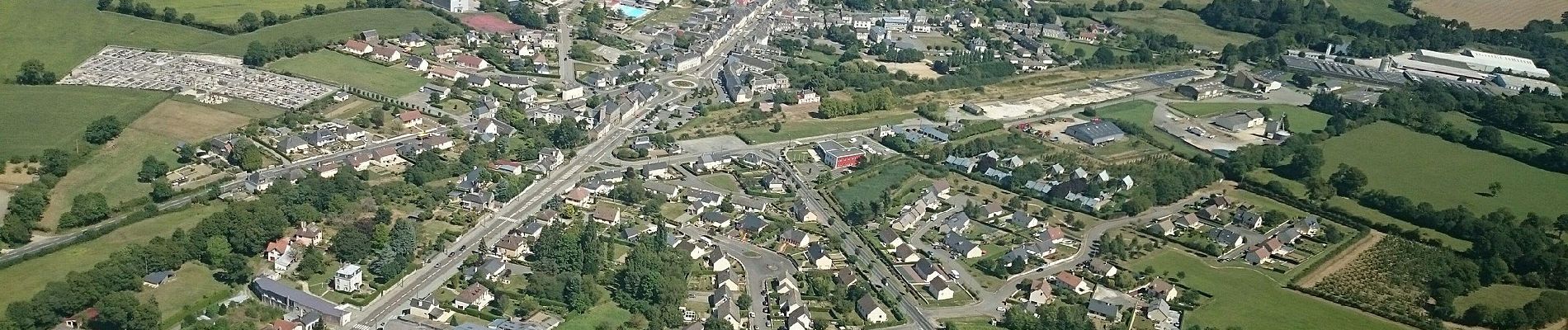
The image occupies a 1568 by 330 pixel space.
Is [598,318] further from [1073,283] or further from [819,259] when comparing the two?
[1073,283]

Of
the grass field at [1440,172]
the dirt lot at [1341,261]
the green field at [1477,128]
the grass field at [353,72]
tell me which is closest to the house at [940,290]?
the dirt lot at [1341,261]

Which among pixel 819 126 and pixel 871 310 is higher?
pixel 871 310

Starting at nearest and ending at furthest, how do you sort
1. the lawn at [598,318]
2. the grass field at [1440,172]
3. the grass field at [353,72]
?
1. the lawn at [598,318]
2. the grass field at [1440,172]
3. the grass field at [353,72]

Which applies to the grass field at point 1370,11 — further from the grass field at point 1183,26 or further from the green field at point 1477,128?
the green field at point 1477,128

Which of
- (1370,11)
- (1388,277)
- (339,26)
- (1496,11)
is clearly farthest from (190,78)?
(1496,11)

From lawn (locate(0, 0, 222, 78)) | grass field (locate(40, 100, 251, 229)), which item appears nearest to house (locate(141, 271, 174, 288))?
grass field (locate(40, 100, 251, 229))

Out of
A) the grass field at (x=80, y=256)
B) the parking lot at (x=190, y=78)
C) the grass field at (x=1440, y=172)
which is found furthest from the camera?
the parking lot at (x=190, y=78)
